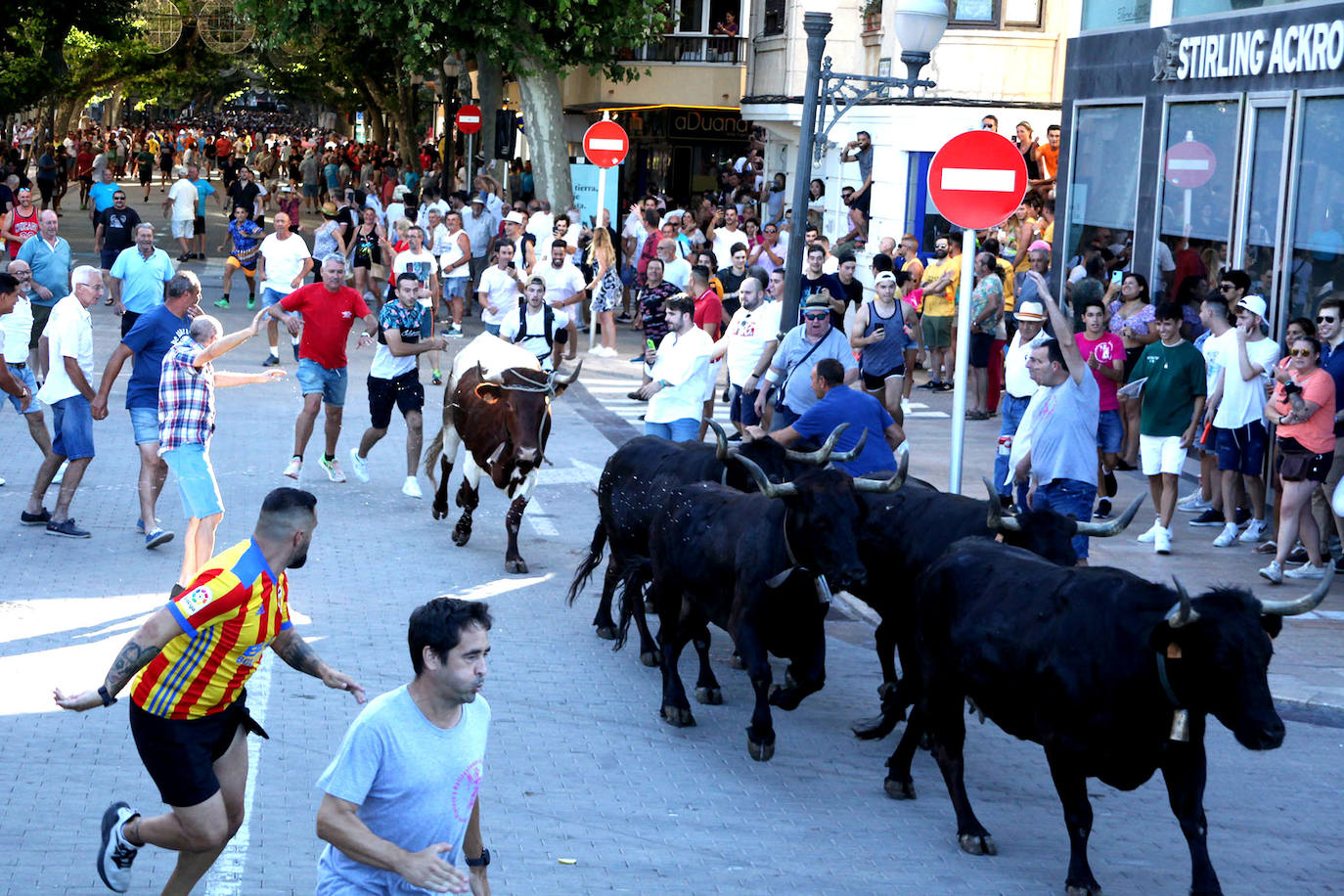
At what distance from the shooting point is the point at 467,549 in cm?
1236

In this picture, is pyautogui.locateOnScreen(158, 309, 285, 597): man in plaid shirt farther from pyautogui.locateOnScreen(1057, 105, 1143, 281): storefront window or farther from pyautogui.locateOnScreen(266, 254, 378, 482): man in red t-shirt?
pyautogui.locateOnScreen(1057, 105, 1143, 281): storefront window

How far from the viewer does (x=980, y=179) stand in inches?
420

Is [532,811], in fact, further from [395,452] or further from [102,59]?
[102,59]

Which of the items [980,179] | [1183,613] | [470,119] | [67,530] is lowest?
[67,530]

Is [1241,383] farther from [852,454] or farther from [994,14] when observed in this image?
[994,14]

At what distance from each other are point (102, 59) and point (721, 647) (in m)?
54.9

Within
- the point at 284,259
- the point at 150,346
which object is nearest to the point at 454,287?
the point at 284,259

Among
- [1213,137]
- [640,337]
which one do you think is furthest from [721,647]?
[640,337]

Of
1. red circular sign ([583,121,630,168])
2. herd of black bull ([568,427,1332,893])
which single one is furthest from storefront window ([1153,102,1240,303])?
red circular sign ([583,121,630,168])

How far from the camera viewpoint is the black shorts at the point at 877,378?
15875mm

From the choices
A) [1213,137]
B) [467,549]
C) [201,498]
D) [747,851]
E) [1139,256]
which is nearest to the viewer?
[747,851]

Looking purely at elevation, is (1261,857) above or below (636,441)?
below

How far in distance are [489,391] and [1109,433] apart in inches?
203

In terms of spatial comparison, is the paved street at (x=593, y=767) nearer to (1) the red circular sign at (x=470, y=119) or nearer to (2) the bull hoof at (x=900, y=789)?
(2) the bull hoof at (x=900, y=789)
